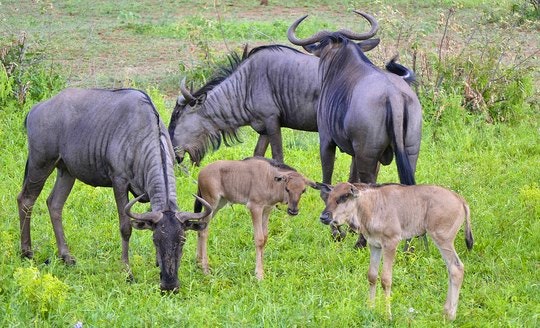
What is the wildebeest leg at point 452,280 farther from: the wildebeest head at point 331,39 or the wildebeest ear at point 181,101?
the wildebeest ear at point 181,101

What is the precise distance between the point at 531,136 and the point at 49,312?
650 cm

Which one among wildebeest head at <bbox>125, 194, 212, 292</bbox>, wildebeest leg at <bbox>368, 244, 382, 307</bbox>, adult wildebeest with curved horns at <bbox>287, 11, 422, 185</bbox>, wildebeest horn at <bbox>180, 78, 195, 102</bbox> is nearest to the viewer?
wildebeest leg at <bbox>368, 244, 382, 307</bbox>

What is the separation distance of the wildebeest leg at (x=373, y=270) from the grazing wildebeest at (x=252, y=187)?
2.98ft

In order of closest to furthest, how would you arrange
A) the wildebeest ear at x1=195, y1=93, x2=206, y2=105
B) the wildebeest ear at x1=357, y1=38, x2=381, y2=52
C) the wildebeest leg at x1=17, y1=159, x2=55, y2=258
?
1. the wildebeest leg at x1=17, y1=159, x2=55, y2=258
2. the wildebeest ear at x1=357, y1=38, x2=381, y2=52
3. the wildebeest ear at x1=195, y1=93, x2=206, y2=105

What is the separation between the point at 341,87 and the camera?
7.31 metres

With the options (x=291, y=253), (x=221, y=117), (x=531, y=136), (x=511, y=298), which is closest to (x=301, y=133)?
(x=221, y=117)

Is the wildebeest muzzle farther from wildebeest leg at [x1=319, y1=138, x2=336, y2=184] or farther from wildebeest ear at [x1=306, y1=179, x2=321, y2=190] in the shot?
wildebeest leg at [x1=319, y1=138, x2=336, y2=184]

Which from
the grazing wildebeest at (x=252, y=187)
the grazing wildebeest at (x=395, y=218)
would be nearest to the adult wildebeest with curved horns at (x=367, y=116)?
the grazing wildebeest at (x=252, y=187)

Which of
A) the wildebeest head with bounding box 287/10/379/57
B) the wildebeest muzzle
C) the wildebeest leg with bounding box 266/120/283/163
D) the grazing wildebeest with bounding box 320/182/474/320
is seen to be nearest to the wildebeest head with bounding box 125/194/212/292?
the wildebeest muzzle

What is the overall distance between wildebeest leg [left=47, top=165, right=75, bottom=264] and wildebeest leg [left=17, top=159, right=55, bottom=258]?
15 centimetres

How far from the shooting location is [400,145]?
21.8 ft

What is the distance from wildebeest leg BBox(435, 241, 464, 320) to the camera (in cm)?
557

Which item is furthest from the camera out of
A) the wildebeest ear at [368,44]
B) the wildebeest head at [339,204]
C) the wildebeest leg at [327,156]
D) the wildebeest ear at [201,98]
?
the wildebeest ear at [201,98]

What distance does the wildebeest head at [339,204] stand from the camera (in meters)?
5.53
